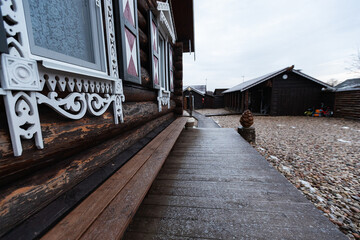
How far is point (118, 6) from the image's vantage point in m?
1.52

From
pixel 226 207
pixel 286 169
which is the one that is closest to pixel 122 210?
pixel 226 207

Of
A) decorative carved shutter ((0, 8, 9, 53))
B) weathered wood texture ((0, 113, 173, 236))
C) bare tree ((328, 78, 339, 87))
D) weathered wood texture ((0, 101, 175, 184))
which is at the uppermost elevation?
bare tree ((328, 78, 339, 87))

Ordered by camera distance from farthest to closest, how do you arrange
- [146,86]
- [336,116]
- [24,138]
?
[336,116] → [146,86] → [24,138]

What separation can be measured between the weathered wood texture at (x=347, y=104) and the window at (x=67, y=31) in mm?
15880

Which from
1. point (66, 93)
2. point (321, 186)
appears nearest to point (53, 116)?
point (66, 93)

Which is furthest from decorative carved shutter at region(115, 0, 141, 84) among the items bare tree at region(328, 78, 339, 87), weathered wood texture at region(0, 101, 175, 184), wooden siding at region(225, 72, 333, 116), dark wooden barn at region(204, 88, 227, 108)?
bare tree at region(328, 78, 339, 87)

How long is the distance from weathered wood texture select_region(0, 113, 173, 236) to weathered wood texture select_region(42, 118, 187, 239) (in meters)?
0.16

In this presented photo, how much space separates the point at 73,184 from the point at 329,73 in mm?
58397

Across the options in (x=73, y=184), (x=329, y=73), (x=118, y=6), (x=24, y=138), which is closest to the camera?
(x=24, y=138)

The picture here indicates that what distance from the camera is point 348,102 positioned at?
424 inches

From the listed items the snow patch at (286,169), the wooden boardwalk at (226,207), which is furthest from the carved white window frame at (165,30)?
the snow patch at (286,169)

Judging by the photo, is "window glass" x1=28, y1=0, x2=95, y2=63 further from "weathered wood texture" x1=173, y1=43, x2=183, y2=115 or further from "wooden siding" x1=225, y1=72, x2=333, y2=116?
"wooden siding" x1=225, y1=72, x2=333, y2=116

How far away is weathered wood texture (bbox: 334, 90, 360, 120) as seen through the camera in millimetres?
10164

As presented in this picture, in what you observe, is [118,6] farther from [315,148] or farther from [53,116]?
[315,148]
